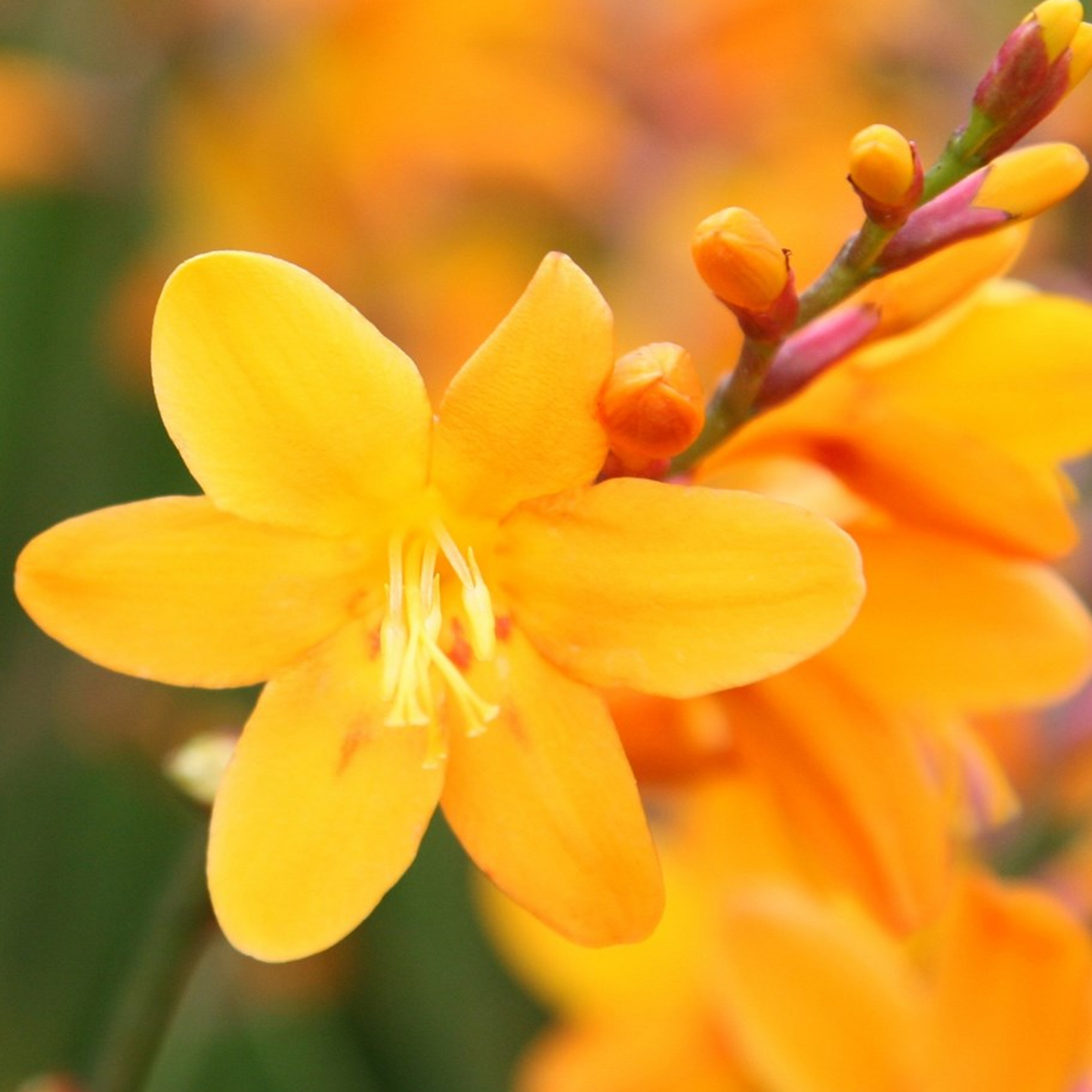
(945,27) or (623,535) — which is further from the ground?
(623,535)

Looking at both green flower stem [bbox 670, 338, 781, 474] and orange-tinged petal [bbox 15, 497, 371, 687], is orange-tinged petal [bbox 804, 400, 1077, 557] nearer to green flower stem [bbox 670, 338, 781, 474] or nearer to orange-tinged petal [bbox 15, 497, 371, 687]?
green flower stem [bbox 670, 338, 781, 474]

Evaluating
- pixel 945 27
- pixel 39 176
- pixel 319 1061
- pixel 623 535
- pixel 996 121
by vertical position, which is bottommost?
pixel 319 1061

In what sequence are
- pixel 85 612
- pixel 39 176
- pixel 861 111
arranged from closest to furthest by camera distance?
pixel 85 612 → pixel 39 176 → pixel 861 111

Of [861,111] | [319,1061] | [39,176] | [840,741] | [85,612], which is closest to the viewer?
[85,612]

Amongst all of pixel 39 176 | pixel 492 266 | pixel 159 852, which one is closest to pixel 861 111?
pixel 492 266

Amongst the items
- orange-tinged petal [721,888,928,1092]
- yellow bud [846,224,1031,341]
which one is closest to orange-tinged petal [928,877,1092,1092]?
orange-tinged petal [721,888,928,1092]

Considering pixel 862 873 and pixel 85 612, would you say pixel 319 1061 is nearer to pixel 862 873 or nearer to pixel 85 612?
pixel 862 873

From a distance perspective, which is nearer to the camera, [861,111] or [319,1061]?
[319,1061]

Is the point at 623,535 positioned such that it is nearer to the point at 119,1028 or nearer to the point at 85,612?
the point at 85,612
